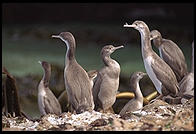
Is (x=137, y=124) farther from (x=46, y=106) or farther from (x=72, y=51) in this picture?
(x=46, y=106)

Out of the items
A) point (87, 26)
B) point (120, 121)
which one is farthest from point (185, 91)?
point (87, 26)

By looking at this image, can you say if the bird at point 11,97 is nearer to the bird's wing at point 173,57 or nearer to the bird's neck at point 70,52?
the bird's neck at point 70,52

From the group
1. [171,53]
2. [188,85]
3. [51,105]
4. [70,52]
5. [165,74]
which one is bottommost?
[51,105]

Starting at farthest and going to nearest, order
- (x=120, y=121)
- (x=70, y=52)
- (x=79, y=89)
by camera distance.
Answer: (x=70, y=52) < (x=79, y=89) < (x=120, y=121)

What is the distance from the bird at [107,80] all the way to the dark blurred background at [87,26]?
3.93 meters

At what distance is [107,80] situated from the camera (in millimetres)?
4328

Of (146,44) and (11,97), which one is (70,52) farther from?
(11,97)

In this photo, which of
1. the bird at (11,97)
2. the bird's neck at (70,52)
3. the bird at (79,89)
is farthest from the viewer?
the bird at (11,97)

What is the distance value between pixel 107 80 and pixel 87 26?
5057 millimetres

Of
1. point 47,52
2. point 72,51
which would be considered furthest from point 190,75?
point 47,52

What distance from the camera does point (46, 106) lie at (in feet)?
15.4

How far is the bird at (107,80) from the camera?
4328mm

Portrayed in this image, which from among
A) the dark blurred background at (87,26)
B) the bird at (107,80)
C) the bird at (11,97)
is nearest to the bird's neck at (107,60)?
the bird at (107,80)

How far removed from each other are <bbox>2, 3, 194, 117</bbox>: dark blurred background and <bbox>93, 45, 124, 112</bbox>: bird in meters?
3.93
